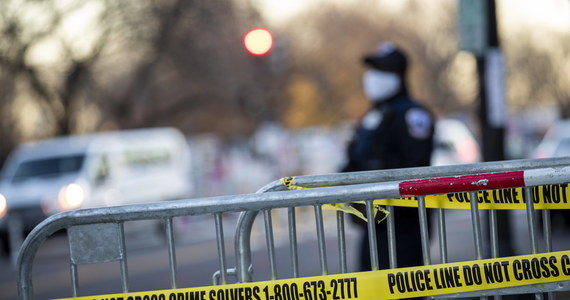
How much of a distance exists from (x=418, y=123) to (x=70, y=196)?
11667 millimetres

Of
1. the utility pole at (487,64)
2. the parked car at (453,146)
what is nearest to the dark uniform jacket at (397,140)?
the utility pole at (487,64)

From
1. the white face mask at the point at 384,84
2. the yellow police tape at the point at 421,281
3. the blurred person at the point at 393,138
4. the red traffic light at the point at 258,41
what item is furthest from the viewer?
the red traffic light at the point at 258,41

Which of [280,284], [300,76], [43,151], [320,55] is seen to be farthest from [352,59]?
[280,284]

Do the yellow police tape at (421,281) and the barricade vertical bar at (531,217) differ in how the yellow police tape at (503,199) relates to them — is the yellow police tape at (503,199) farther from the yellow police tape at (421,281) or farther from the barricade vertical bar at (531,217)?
the yellow police tape at (421,281)

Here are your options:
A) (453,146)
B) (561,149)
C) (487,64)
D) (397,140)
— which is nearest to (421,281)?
(397,140)

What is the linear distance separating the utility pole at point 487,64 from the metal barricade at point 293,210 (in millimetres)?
3991

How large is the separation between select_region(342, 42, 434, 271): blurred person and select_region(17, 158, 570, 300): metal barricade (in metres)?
1.03

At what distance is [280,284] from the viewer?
3.32m

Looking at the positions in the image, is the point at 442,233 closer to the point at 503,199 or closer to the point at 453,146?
the point at 503,199

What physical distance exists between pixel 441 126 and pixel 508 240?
14.2 meters

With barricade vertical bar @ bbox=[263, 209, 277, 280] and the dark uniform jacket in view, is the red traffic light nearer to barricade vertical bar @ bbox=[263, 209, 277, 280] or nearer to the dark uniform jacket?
the dark uniform jacket

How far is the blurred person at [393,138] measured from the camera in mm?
4590

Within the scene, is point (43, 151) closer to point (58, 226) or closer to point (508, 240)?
point (508, 240)

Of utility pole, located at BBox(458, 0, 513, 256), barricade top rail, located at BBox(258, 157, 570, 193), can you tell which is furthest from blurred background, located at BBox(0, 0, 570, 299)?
barricade top rail, located at BBox(258, 157, 570, 193)
